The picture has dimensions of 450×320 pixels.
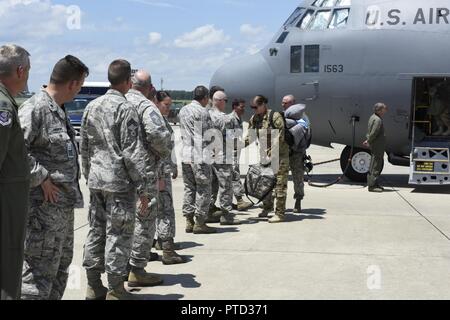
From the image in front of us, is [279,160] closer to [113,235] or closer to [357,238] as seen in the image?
[357,238]

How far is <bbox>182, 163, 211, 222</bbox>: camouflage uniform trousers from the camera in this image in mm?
7195

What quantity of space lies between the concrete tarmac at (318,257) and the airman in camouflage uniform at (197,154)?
515mm

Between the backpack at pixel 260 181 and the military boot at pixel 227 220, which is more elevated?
the backpack at pixel 260 181

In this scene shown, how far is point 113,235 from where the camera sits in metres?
4.63

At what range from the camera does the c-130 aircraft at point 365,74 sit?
11.2m

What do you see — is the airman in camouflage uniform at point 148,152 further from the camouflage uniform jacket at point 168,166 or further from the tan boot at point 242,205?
the tan boot at point 242,205

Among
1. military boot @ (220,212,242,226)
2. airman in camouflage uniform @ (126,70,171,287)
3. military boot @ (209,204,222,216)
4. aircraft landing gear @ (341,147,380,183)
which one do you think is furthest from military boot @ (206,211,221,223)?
aircraft landing gear @ (341,147,380,183)

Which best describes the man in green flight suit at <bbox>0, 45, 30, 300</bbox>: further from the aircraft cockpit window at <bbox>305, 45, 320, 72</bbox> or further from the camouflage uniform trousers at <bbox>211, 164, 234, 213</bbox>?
the aircraft cockpit window at <bbox>305, 45, 320, 72</bbox>

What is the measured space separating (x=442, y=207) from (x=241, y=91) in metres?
4.74

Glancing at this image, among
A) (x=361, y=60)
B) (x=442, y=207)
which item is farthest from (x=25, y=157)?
(x=361, y=60)

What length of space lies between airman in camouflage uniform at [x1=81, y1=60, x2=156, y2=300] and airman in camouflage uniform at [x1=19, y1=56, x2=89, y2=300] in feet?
1.49

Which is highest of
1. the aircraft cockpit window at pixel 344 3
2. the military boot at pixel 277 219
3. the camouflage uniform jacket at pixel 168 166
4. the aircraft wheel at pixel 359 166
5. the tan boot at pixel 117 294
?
the aircraft cockpit window at pixel 344 3

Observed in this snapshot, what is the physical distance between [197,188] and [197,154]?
0.47 meters

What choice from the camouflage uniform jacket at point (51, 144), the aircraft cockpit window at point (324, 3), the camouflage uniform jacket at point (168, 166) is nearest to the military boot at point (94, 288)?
the camouflage uniform jacket at point (51, 144)
